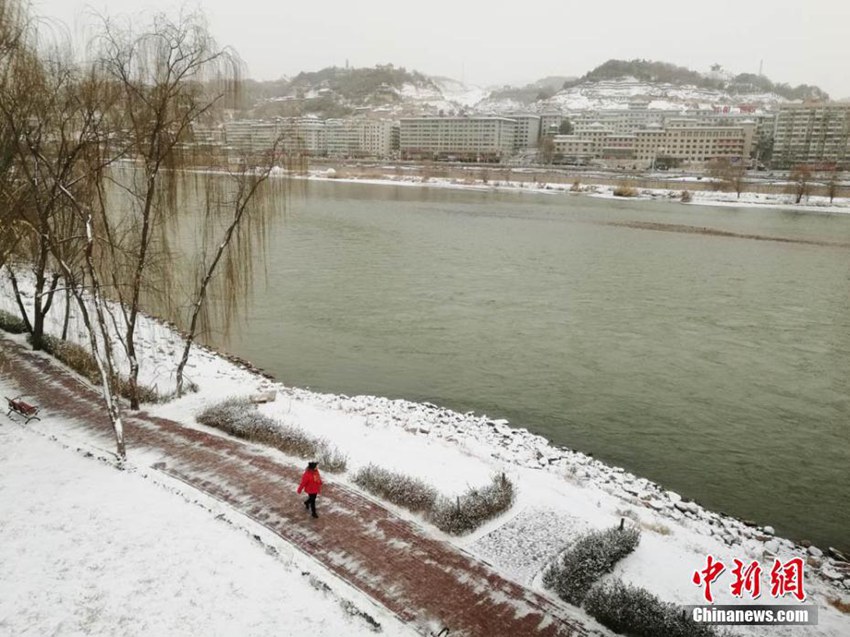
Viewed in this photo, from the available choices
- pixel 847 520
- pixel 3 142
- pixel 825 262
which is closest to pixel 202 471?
pixel 3 142

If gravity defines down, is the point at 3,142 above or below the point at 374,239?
above

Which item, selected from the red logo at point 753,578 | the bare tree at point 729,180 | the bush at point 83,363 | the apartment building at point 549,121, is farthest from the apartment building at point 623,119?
the red logo at point 753,578

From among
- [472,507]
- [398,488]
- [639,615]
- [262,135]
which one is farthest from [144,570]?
[262,135]

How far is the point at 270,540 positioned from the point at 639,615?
484 cm

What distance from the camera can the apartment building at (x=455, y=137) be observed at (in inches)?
6412

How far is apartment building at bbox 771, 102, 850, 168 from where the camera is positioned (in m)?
131

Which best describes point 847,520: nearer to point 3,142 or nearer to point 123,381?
point 123,381

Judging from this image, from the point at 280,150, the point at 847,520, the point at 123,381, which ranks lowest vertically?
the point at 847,520

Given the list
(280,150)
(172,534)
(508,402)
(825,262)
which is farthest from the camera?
(825,262)

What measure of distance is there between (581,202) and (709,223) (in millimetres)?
18211

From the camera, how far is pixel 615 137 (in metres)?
154

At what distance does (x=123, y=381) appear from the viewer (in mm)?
14594

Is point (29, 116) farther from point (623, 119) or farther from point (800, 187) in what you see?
point (623, 119)

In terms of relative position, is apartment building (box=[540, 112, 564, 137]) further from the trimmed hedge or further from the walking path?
the trimmed hedge
